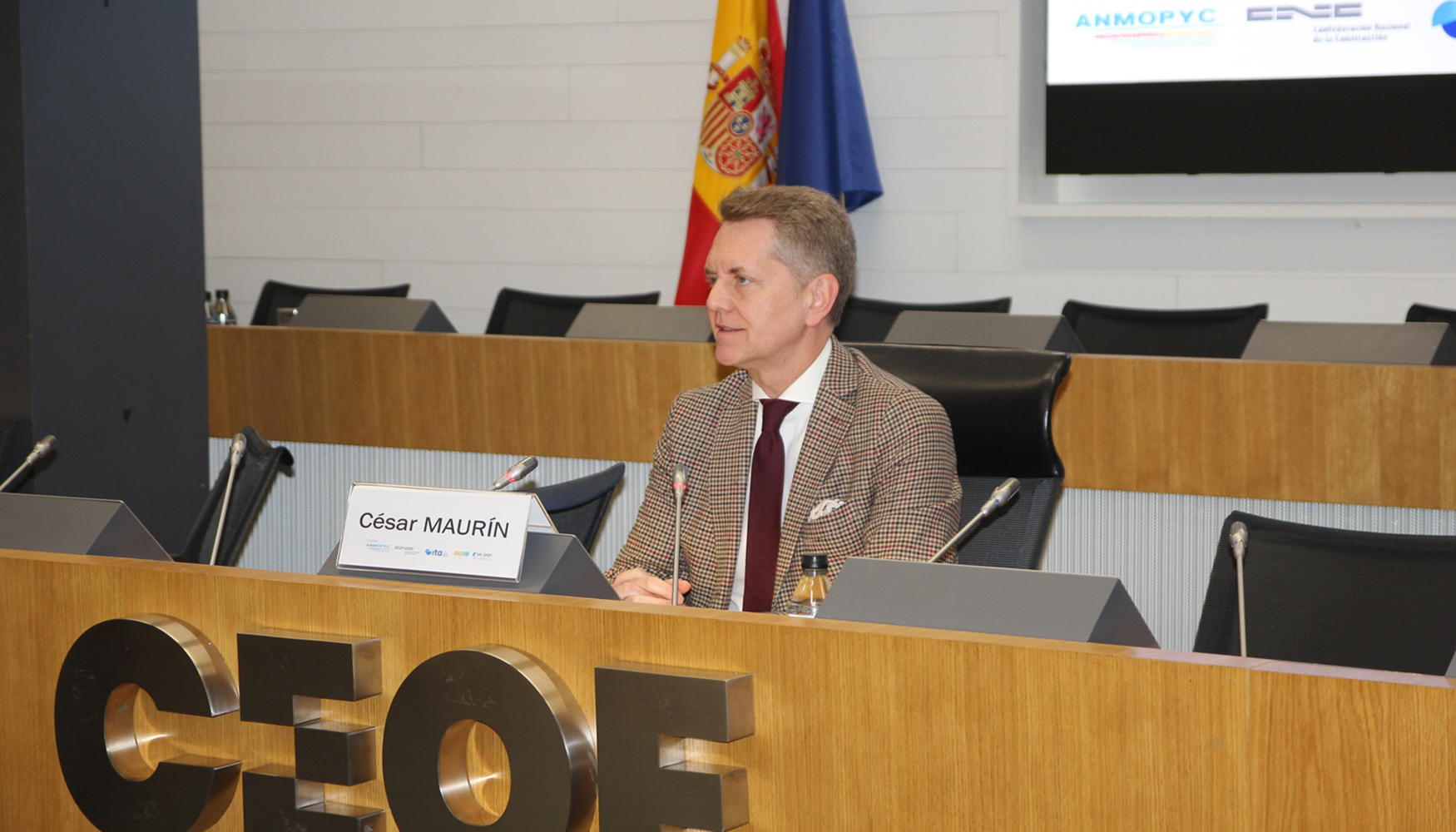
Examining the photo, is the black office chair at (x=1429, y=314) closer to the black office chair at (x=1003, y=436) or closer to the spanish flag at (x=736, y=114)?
the black office chair at (x=1003, y=436)

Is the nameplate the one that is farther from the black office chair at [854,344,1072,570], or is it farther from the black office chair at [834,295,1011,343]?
the black office chair at [834,295,1011,343]

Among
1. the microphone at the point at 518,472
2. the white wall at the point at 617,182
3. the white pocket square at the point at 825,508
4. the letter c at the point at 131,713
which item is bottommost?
the letter c at the point at 131,713

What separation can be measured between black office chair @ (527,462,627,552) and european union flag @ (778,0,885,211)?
2.92 metres

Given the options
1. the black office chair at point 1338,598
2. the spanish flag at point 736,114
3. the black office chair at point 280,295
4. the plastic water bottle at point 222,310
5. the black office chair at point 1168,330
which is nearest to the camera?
the black office chair at point 1338,598

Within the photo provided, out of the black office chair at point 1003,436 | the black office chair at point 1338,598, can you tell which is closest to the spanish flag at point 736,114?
the black office chair at point 1003,436

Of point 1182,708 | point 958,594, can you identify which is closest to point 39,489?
point 958,594

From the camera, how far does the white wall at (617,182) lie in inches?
189

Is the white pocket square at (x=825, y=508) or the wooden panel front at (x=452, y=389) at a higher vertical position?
the wooden panel front at (x=452, y=389)

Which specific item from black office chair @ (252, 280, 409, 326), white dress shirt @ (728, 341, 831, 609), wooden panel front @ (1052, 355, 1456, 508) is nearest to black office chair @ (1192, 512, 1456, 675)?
white dress shirt @ (728, 341, 831, 609)

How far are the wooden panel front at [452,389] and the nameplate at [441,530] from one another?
6.32ft

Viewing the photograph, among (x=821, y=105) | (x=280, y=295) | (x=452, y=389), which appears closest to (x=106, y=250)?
(x=452, y=389)

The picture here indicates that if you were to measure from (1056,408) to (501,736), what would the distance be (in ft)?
6.86

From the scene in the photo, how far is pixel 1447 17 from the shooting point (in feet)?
14.8

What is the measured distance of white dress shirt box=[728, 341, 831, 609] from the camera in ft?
6.87
